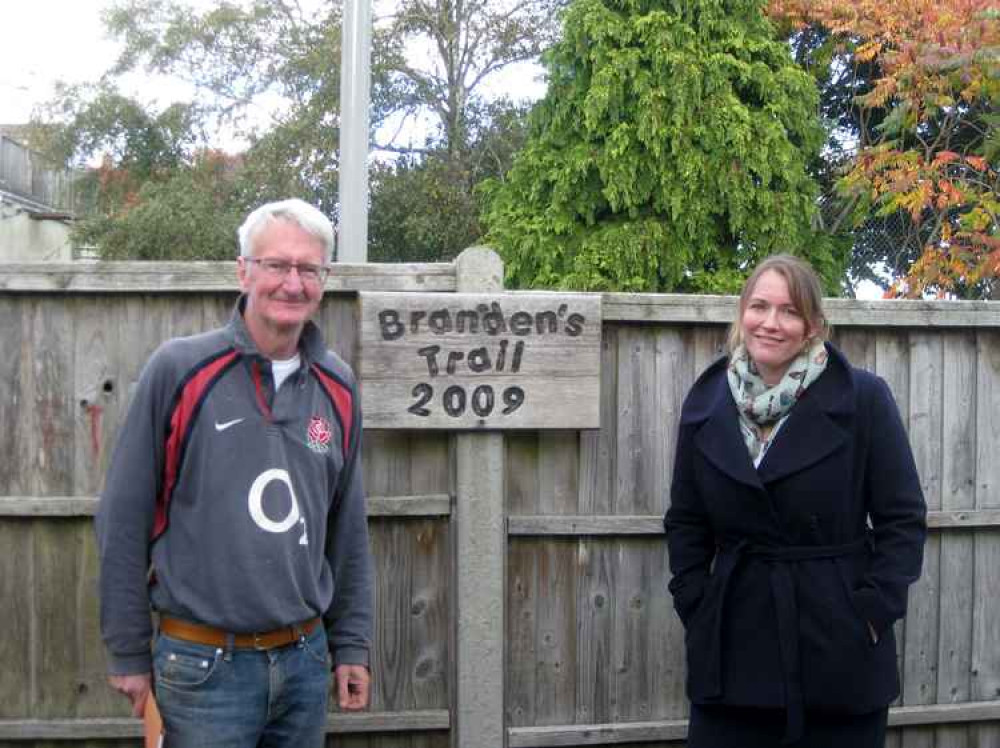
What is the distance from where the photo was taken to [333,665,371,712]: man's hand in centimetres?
304

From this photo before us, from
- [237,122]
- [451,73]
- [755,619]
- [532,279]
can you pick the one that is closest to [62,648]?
[755,619]

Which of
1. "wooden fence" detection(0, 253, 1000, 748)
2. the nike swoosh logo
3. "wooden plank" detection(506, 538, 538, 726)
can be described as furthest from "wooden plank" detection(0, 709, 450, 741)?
the nike swoosh logo

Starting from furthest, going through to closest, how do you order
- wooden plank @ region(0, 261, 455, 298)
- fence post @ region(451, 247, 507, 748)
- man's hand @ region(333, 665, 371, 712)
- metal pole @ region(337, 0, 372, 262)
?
metal pole @ region(337, 0, 372, 262), fence post @ region(451, 247, 507, 748), wooden plank @ region(0, 261, 455, 298), man's hand @ region(333, 665, 371, 712)

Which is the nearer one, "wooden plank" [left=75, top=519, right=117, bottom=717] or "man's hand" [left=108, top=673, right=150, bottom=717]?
"man's hand" [left=108, top=673, right=150, bottom=717]

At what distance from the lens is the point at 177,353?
271 centimetres

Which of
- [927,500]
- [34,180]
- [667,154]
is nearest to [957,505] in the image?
[927,500]

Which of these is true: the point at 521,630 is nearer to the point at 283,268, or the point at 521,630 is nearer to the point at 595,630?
the point at 595,630

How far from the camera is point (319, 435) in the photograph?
2.84 m

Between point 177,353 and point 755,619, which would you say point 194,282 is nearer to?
point 177,353

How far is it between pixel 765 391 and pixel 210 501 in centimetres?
158

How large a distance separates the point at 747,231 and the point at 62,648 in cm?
936

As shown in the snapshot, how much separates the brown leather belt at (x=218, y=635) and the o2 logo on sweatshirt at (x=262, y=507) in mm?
226

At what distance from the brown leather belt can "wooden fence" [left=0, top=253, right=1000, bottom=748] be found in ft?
4.14

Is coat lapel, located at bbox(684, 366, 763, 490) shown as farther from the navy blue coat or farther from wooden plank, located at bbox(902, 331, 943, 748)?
wooden plank, located at bbox(902, 331, 943, 748)
